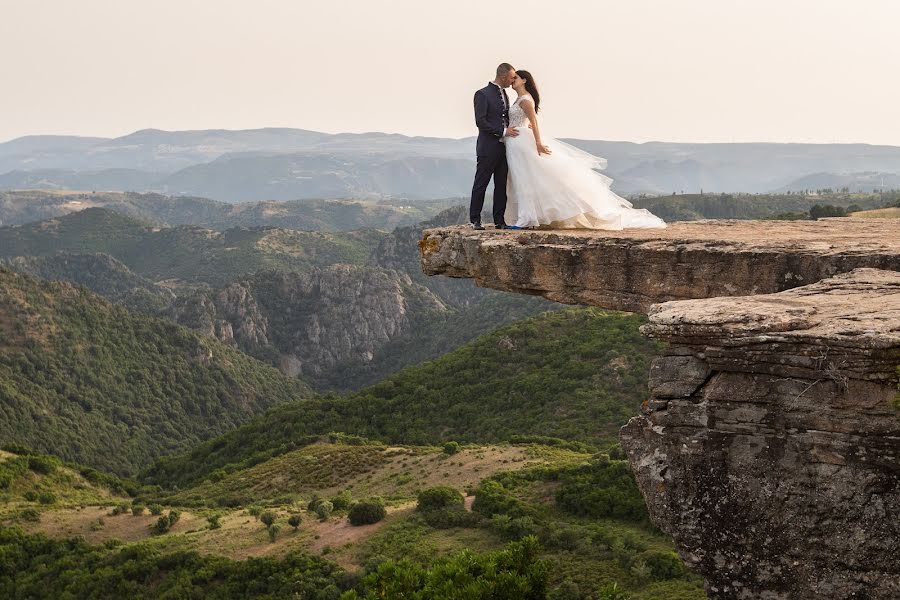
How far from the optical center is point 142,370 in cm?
10744

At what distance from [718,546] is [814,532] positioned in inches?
26.8

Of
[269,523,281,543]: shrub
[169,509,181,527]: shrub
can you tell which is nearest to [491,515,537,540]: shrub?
[269,523,281,543]: shrub

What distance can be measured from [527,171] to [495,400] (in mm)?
48698

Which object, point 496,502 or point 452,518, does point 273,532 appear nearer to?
point 452,518

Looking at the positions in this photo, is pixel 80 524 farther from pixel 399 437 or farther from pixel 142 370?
pixel 142 370

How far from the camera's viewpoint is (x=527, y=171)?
12516 millimetres

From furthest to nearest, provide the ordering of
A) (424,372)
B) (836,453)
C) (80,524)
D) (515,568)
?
1. (424,372)
2. (80,524)
3. (515,568)
4. (836,453)

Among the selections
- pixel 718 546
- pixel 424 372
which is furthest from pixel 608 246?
pixel 424 372

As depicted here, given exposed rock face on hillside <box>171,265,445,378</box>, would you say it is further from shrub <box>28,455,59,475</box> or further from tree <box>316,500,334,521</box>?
tree <box>316,500,334,521</box>

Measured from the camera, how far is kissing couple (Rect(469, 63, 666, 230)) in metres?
12.3

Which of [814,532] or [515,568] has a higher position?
[814,532]

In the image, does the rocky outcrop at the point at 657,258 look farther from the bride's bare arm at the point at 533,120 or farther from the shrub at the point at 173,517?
the shrub at the point at 173,517

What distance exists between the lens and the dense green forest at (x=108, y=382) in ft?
288

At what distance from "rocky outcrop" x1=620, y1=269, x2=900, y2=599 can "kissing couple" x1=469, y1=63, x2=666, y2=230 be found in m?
6.55
